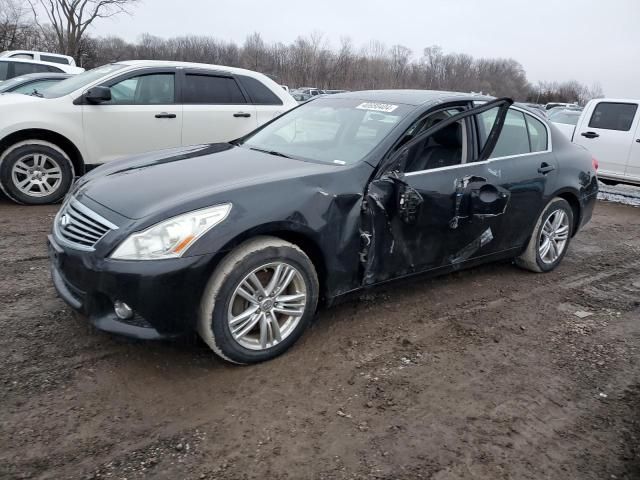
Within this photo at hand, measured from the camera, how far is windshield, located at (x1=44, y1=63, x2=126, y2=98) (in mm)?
6348

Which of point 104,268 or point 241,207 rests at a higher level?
point 241,207

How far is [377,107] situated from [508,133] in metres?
1.17

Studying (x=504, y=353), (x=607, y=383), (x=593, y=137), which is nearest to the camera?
(x=607, y=383)

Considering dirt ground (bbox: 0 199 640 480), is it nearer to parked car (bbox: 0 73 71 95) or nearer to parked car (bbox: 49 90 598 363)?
parked car (bbox: 49 90 598 363)

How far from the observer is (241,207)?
290 centimetres

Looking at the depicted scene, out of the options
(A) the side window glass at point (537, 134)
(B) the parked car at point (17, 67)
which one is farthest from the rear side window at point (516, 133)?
(B) the parked car at point (17, 67)

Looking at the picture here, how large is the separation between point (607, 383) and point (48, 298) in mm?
3699

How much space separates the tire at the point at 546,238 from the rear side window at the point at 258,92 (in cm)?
416

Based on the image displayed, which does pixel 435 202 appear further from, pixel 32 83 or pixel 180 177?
pixel 32 83

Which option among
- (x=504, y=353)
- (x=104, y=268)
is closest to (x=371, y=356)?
(x=504, y=353)

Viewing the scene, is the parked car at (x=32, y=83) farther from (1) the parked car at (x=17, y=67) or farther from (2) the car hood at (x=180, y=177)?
(2) the car hood at (x=180, y=177)

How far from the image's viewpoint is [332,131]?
3.93 m

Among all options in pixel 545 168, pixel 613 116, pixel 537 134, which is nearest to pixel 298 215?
pixel 545 168

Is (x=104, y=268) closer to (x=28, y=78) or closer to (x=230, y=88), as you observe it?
(x=230, y=88)
